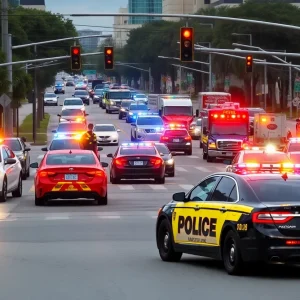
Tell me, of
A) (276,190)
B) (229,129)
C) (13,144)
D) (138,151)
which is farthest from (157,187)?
(276,190)

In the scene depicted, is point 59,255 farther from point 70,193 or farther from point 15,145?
point 15,145

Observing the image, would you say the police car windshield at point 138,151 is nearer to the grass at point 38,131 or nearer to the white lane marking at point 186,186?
the white lane marking at point 186,186

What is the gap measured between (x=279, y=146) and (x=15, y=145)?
19845 millimetres

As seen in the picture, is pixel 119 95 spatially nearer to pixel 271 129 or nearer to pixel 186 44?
pixel 271 129

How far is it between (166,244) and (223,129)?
38.4 metres

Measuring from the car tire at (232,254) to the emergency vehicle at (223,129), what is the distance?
3912 cm

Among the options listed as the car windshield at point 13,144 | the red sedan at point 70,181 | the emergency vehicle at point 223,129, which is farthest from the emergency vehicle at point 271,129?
the red sedan at point 70,181

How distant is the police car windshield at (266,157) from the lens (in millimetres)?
33781

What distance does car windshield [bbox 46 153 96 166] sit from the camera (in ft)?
95.3

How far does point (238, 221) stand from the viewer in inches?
557

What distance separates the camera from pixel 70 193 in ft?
93.0

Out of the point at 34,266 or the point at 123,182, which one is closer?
the point at 34,266

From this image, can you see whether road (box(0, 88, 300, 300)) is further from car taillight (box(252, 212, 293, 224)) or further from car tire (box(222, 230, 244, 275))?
car taillight (box(252, 212, 293, 224))

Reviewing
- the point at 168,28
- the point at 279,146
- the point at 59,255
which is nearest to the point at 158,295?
the point at 59,255
